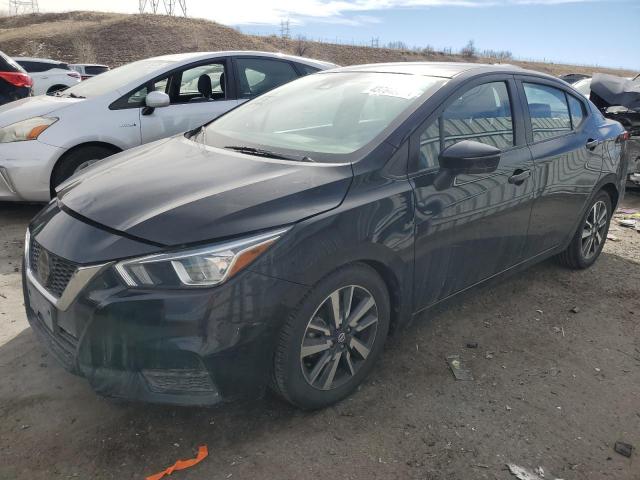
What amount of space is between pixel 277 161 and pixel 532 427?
177 cm

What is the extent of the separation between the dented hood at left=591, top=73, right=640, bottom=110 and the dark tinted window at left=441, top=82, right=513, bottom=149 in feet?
16.3

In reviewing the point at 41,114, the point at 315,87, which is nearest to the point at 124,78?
the point at 41,114

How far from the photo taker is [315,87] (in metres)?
3.54

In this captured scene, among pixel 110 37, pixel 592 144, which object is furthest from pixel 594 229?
pixel 110 37

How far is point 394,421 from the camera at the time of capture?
255 cm

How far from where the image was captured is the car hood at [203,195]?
7.16 feet

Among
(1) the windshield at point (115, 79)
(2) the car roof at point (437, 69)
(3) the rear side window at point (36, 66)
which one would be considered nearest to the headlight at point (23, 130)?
(1) the windshield at point (115, 79)

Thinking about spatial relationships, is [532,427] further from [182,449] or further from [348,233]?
[182,449]

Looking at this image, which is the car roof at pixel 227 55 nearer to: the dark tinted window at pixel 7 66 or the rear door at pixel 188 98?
the rear door at pixel 188 98

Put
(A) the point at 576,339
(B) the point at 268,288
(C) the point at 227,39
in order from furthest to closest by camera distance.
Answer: (C) the point at 227,39
(A) the point at 576,339
(B) the point at 268,288

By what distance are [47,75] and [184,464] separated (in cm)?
1579

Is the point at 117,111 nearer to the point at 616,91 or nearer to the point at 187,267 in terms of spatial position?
the point at 187,267

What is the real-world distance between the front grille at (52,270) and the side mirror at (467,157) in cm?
182

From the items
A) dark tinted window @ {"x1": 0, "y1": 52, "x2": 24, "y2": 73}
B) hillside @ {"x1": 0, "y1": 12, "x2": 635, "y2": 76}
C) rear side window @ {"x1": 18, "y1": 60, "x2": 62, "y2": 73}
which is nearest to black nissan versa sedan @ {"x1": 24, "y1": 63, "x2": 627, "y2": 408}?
dark tinted window @ {"x1": 0, "y1": 52, "x2": 24, "y2": 73}
